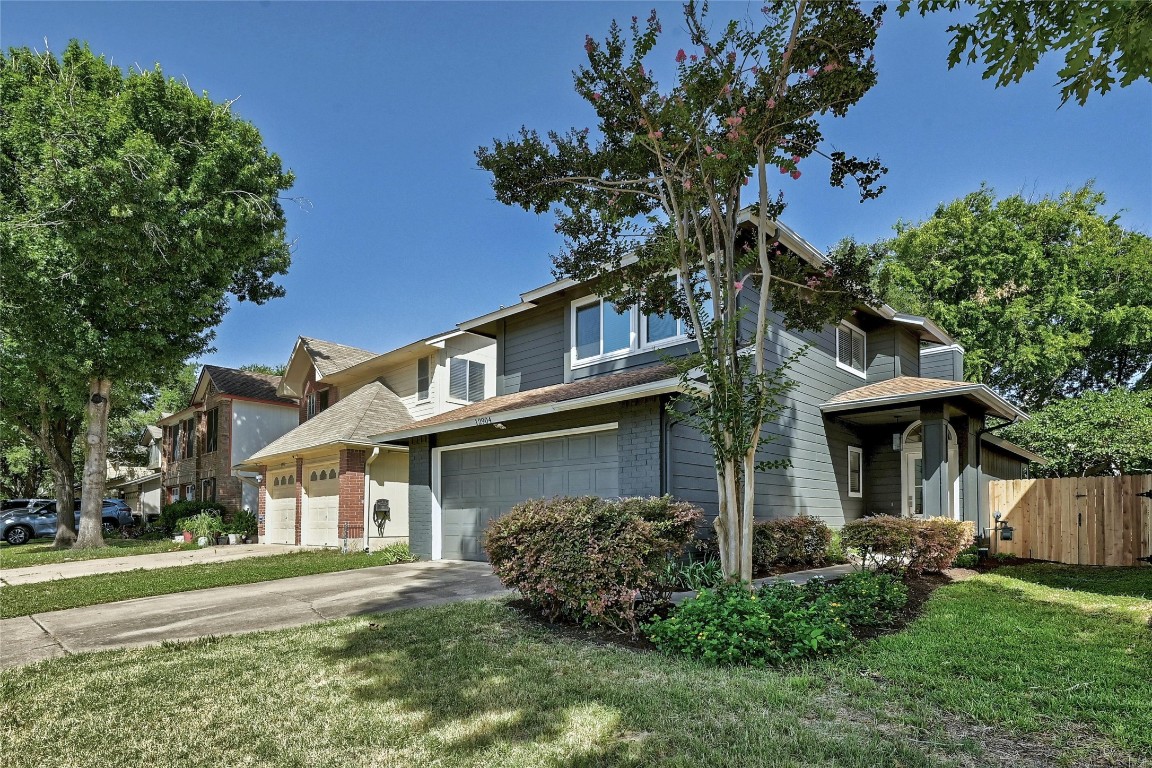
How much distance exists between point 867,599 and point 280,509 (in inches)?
693

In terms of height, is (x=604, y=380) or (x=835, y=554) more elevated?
(x=604, y=380)

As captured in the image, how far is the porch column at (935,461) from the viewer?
11000 mm

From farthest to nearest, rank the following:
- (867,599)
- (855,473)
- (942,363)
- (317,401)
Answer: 1. (317,401)
2. (942,363)
3. (855,473)
4. (867,599)

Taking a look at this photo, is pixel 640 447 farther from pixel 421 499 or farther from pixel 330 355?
pixel 330 355

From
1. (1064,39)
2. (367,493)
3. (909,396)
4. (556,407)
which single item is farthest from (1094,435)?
(367,493)

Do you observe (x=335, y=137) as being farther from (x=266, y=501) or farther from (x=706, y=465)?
(x=266, y=501)

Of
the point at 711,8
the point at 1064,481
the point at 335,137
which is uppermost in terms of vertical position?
the point at 335,137

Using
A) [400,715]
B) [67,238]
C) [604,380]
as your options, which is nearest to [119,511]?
[67,238]

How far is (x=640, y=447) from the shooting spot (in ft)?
31.4

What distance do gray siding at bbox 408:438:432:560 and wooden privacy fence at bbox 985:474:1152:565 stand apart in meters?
11.2

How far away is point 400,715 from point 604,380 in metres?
7.77

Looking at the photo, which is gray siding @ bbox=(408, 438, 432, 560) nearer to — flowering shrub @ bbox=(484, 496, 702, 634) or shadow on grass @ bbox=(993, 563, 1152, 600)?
flowering shrub @ bbox=(484, 496, 702, 634)

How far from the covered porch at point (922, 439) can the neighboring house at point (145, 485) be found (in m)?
31.0

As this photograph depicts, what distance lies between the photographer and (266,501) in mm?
19922
